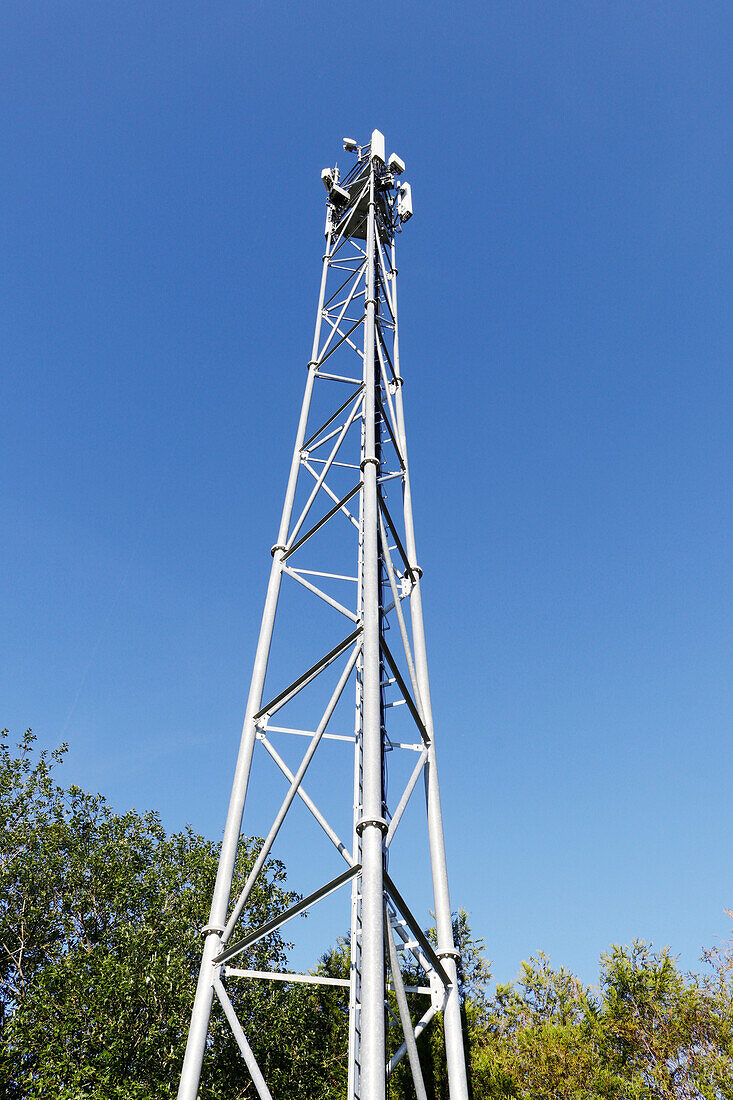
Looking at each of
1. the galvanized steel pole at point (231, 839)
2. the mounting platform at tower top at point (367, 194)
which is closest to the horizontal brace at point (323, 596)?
the galvanized steel pole at point (231, 839)

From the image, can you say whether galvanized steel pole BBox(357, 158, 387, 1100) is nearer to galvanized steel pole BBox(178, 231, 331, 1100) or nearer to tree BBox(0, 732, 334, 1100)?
galvanized steel pole BBox(178, 231, 331, 1100)

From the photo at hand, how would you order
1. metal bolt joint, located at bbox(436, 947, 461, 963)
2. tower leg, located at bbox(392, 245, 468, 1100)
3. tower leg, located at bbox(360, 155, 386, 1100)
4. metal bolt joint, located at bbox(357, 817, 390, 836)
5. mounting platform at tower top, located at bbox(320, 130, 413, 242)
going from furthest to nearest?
mounting platform at tower top, located at bbox(320, 130, 413, 242), metal bolt joint, located at bbox(436, 947, 461, 963), tower leg, located at bbox(392, 245, 468, 1100), metal bolt joint, located at bbox(357, 817, 390, 836), tower leg, located at bbox(360, 155, 386, 1100)

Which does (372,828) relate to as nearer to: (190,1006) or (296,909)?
(296,909)

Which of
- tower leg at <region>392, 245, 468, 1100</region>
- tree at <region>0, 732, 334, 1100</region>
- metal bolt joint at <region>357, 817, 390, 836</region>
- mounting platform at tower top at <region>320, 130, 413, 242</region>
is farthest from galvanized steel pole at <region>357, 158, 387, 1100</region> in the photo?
tree at <region>0, 732, 334, 1100</region>

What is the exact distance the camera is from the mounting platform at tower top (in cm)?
1280

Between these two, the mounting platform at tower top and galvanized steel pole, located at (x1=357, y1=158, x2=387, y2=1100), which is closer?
galvanized steel pole, located at (x1=357, y1=158, x2=387, y2=1100)

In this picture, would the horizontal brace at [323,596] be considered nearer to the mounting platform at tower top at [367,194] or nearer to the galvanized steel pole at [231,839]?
the galvanized steel pole at [231,839]

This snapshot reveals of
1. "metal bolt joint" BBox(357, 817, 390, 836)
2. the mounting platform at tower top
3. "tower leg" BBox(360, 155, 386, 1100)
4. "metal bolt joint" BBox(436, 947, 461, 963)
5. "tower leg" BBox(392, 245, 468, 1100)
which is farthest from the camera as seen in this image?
the mounting platform at tower top

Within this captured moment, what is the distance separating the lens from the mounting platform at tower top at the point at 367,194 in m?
12.8

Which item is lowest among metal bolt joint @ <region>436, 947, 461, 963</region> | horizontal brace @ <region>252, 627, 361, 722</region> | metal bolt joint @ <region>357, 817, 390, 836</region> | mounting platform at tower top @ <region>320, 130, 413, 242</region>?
metal bolt joint @ <region>436, 947, 461, 963</region>

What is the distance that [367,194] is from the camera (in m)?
12.6

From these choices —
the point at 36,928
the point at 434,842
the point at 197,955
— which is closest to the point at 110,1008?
the point at 197,955

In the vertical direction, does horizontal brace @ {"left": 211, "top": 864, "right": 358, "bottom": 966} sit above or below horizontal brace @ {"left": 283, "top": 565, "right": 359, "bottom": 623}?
below

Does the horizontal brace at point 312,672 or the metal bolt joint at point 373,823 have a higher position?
the horizontal brace at point 312,672
